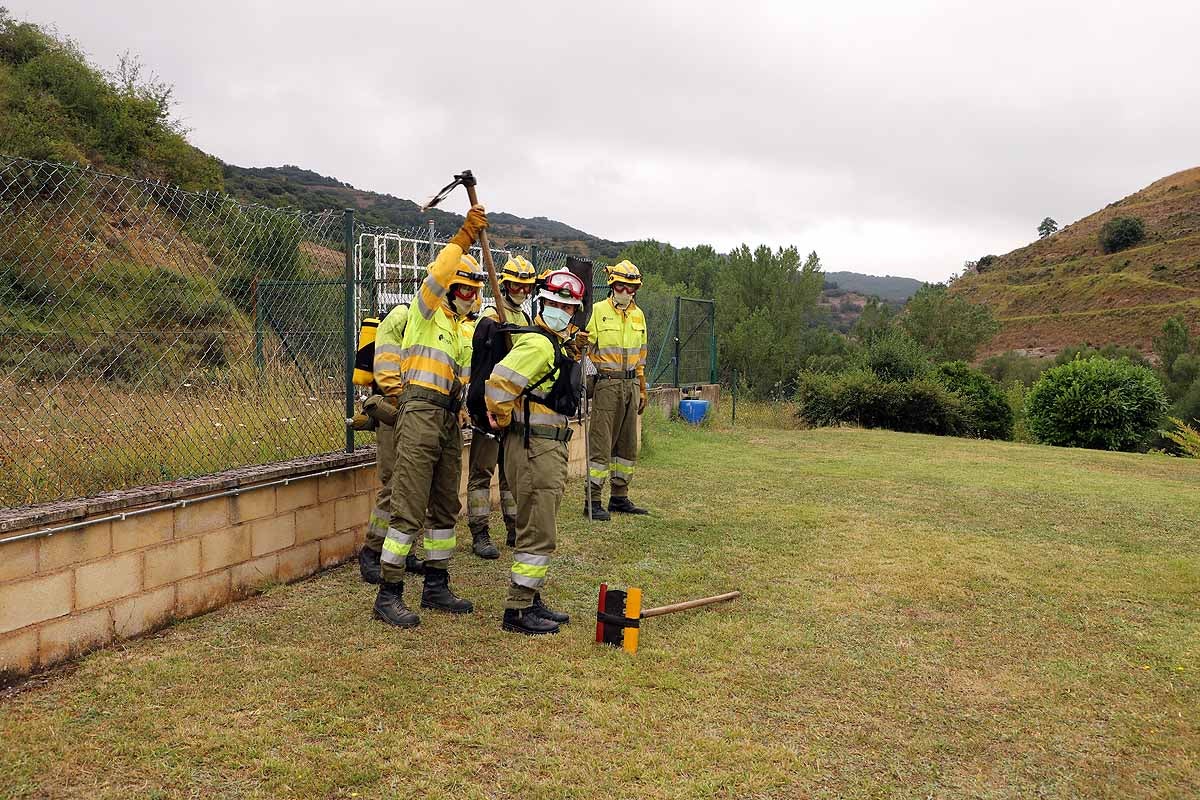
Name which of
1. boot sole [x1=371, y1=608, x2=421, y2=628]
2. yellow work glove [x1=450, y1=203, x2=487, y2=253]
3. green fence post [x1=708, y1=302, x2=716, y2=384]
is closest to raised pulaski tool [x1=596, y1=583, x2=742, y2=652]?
boot sole [x1=371, y1=608, x2=421, y2=628]

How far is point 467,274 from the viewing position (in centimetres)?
491

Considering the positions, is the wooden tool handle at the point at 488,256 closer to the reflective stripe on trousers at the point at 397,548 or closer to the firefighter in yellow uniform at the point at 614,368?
the reflective stripe on trousers at the point at 397,548

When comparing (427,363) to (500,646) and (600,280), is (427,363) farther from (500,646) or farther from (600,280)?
(600,280)

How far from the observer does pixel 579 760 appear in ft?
10.5

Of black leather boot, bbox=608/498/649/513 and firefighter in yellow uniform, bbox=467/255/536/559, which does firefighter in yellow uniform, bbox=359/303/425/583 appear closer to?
firefighter in yellow uniform, bbox=467/255/536/559

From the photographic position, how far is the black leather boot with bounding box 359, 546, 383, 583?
542 centimetres

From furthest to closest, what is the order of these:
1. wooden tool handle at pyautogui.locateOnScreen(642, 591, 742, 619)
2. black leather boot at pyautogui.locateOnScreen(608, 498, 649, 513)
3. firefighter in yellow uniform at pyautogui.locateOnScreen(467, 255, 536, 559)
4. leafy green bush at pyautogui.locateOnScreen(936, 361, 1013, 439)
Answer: leafy green bush at pyautogui.locateOnScreen(936, 361, 1013, 439)
black leather boot at pyautogui.locateOnScreen(608, 498, 649, 513)
firefighter in yellow uniform at pyautogui.locateOnScreen(467, 255, 536, 559)
wooden tool handle at pyautogui.locateOnScreen(642, 591, 742, 619)

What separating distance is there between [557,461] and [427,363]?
976mm

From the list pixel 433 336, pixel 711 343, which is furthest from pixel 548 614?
pixel 711 343

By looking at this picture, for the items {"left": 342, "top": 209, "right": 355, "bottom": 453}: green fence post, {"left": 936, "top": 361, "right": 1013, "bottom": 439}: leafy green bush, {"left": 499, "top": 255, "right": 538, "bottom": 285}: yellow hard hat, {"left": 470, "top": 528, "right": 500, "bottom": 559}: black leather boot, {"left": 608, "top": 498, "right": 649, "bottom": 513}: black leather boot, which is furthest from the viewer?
{"left": 936, "top": 361, "right": 1013, "bottom": 439}: leafy green bush

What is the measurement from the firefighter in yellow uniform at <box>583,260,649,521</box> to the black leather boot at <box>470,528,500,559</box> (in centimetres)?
128

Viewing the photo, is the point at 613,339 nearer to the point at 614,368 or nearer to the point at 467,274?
the point at 614,368

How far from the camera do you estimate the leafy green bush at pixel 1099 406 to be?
17.8 m

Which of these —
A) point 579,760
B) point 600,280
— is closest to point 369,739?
point 579,760
